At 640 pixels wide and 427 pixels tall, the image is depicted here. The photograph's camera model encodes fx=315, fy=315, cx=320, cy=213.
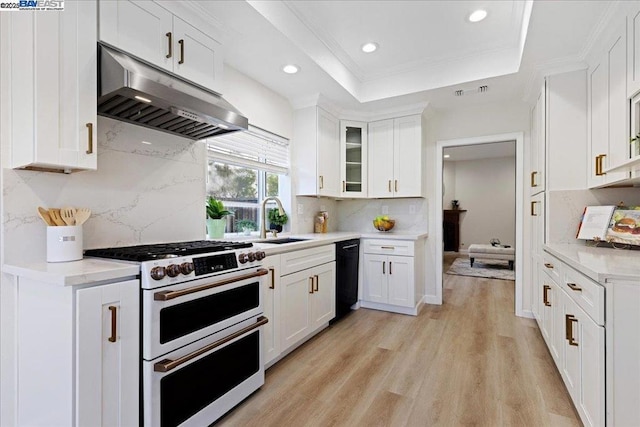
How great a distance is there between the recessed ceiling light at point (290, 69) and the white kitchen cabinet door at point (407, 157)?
159 cm

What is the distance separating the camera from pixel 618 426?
4.43ft

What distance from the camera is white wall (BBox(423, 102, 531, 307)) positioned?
3.59m

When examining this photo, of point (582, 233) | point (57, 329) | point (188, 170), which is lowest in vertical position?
point (57, 329)

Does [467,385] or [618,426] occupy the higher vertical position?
[618,426]

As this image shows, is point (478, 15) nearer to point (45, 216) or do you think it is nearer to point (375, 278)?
point (375, 278)

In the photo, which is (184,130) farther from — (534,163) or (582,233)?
(534,163)

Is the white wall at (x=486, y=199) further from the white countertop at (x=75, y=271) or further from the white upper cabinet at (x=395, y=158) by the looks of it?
the white countertop at (x=75, y=271)

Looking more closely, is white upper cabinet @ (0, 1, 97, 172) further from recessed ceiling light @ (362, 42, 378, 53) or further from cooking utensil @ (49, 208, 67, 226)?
recessed ceiling light @ (362, 42, 378, 53)

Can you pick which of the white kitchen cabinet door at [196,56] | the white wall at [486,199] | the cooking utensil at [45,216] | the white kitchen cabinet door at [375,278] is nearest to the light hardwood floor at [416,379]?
the white kitchen cabinet door at [375,278]

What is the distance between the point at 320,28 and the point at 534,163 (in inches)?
102

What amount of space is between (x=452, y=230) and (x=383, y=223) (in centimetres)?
527

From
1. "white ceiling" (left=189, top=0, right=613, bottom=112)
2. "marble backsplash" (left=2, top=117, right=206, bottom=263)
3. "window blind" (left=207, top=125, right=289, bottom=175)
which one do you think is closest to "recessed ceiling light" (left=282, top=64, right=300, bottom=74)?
"white ceiling" (left=189, top=0, right=613, bottom=112)

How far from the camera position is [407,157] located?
12.7 ft

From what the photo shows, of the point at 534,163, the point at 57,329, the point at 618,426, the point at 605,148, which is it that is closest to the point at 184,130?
the point at 57,329
